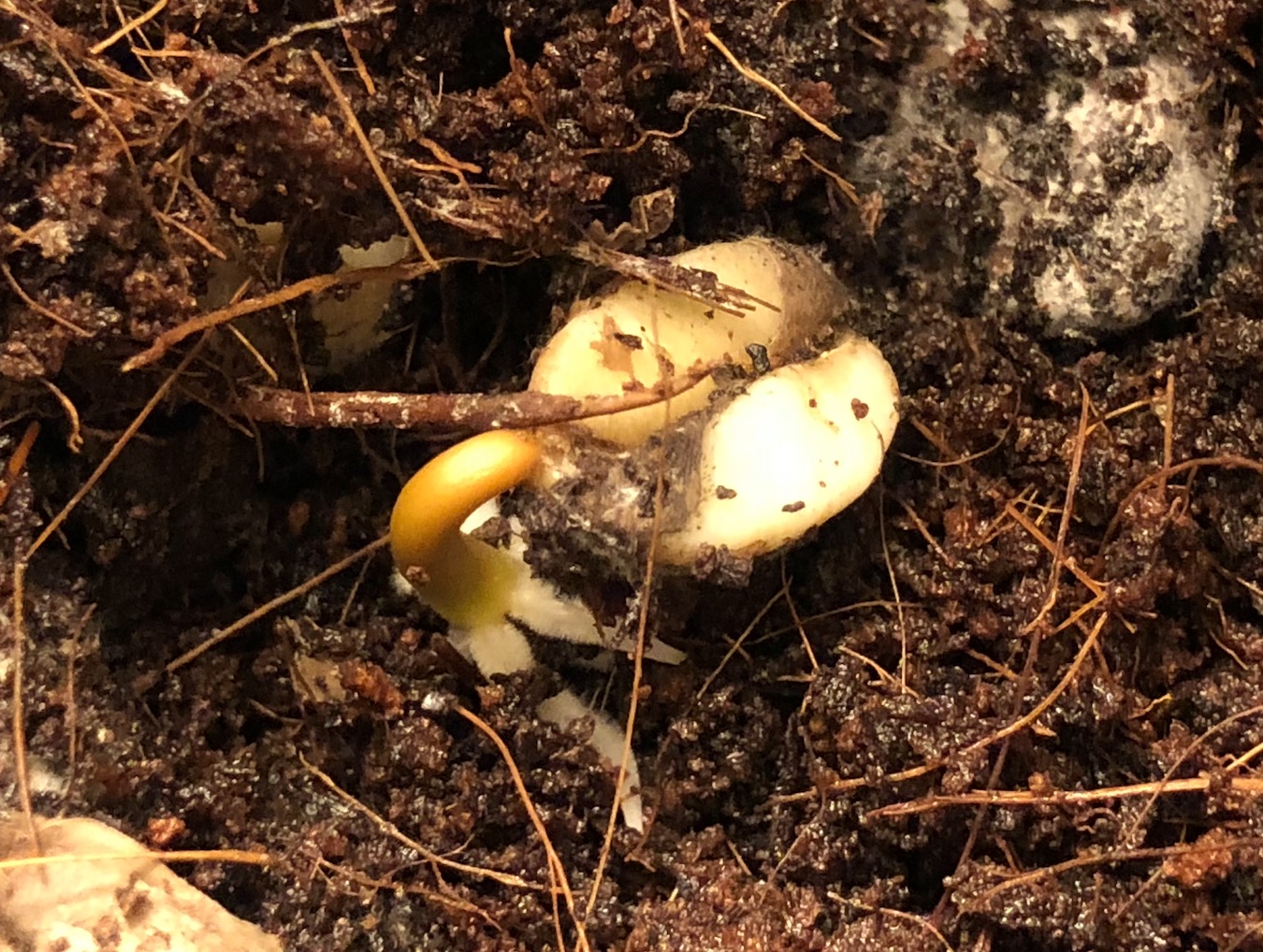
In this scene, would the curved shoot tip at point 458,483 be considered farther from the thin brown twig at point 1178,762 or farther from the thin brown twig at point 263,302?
the thin brown twig at point 1178,762

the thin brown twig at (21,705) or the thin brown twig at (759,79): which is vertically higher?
the thin brown twig at (759,79)

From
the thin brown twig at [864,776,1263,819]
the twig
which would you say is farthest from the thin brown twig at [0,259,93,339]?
the thin brown twig at [864,776,1263,819]

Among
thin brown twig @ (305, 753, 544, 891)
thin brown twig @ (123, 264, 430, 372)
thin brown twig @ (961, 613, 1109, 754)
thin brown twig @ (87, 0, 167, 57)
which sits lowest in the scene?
thin brown twig @ (305, 753, 544, 891)

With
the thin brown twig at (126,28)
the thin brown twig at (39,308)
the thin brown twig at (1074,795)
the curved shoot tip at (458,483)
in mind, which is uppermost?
the thin brown twig at (126,28)

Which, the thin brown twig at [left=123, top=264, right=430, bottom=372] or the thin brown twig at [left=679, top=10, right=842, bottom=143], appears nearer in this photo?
the thin brown twig at [left=123, top=264, right=430, bottom=372]

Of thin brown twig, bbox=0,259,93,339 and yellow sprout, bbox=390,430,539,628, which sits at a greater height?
thin brown twig, bbox=0,259,93,339

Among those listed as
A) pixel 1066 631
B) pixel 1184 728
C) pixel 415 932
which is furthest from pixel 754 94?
pixel 415 932

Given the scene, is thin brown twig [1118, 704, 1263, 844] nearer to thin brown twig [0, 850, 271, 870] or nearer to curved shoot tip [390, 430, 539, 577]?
curved shoot tip [390, 430, 539, 577]

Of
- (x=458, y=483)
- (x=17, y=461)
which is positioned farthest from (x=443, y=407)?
(x=17, y=461)

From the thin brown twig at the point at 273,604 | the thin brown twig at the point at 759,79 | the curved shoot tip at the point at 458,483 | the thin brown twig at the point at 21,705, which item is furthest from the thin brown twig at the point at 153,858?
the thin brown twig at the point at 759,79

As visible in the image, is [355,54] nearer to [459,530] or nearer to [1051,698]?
[459,530]
